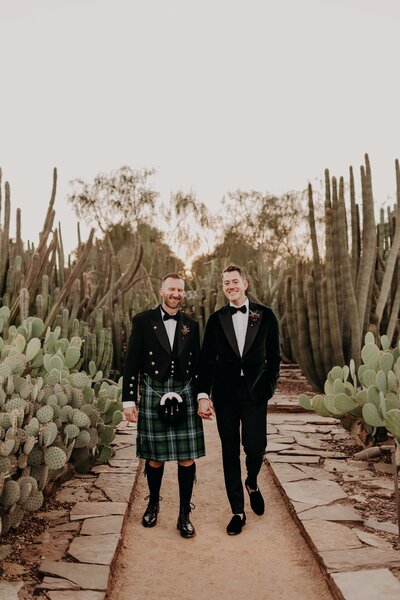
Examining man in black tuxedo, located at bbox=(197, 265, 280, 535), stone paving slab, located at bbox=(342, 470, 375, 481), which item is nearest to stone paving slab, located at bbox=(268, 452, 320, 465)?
stone paving slab, located at bbox=(342, 470, 375, 481)

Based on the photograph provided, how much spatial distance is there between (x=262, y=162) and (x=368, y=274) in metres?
10.0

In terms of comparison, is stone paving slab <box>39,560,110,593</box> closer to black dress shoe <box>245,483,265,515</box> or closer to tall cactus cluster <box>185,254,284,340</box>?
black dress shoe <box>245,483,265,515</box>

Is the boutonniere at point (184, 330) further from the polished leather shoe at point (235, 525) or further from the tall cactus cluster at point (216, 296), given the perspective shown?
the tall cactus cluster at point (216, 296)

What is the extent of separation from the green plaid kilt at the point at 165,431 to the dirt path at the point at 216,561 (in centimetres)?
48

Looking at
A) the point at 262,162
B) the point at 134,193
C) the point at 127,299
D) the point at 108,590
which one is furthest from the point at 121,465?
the point at 134,193

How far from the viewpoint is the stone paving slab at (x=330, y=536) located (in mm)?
3449

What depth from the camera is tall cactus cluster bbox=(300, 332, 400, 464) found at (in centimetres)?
501

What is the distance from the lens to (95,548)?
343cm

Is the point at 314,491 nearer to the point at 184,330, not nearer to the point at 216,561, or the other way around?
the point at 216,561

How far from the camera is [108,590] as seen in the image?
3.03 m

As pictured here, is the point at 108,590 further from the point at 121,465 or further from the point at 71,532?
the point at 121,465

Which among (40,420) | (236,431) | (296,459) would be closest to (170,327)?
(236,431)

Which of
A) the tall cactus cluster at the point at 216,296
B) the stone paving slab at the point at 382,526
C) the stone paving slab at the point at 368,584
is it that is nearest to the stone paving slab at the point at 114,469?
the stone paving slab at the point at 382,526

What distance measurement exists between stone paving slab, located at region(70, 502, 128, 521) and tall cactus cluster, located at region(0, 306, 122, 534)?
0.25 meters
